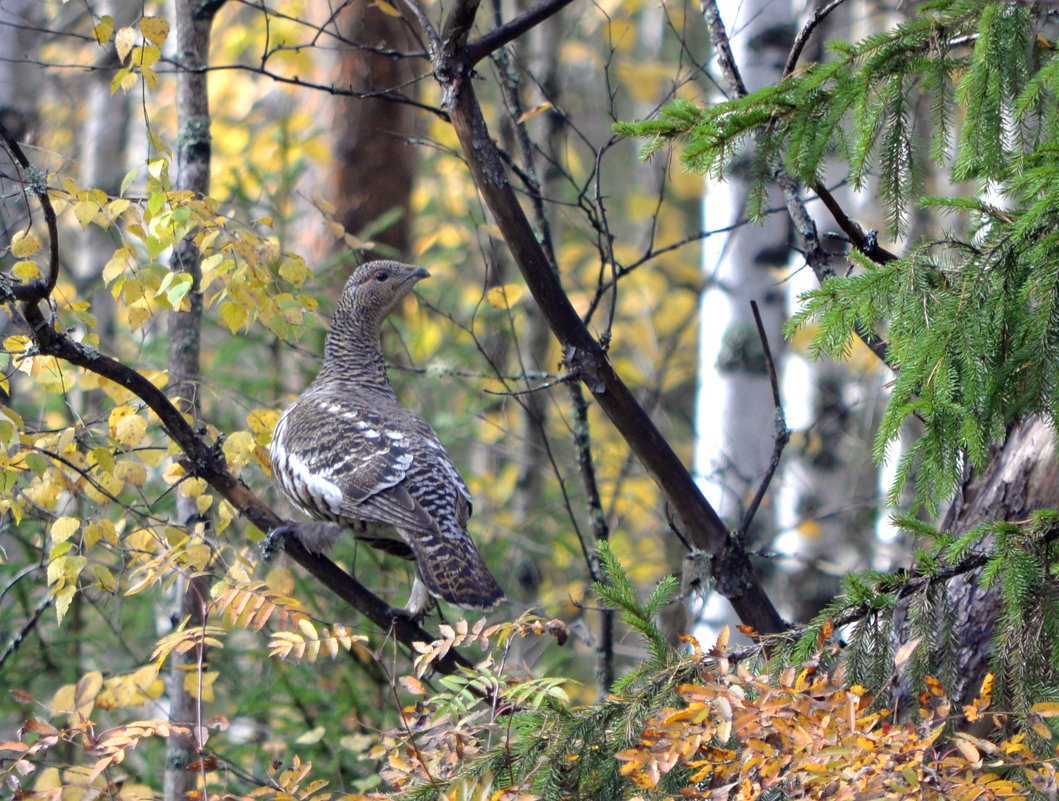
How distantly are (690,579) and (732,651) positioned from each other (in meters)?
0.77

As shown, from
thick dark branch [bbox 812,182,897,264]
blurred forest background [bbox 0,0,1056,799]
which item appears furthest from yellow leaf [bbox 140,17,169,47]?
thick dark branch [bbox 812,182,897,264]

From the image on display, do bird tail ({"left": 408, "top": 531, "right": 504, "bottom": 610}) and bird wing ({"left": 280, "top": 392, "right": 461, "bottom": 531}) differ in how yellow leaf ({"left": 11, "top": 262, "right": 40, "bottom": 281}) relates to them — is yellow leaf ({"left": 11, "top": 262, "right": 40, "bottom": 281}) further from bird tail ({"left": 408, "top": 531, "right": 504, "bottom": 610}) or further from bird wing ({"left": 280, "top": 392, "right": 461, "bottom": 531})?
bird tail ({"left": 408, "top": 531, "right": 504, "bottom": 610})

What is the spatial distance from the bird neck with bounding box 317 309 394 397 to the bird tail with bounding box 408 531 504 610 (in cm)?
146

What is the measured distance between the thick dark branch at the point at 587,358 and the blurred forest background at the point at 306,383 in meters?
0.04

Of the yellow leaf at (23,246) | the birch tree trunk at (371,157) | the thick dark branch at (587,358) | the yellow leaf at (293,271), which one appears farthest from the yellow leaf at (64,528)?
the birch tree trunk at (371,157)

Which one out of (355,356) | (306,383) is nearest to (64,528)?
(355,356)

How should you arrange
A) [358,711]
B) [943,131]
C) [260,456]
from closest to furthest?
[943,131]
[260,456]
[358,711]

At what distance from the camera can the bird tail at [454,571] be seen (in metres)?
4.07

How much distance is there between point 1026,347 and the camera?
2.67 m

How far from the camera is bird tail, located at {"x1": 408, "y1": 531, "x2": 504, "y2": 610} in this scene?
160 inches

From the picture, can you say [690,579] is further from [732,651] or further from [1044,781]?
[1044,781]

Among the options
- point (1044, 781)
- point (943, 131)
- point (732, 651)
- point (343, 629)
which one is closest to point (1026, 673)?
point (1044, 781)

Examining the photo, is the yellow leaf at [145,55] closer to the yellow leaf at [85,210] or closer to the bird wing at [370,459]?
the yellow leaf at [85,210]

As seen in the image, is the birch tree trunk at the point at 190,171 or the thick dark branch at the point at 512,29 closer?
the thick dark branch at the point at 512,29
